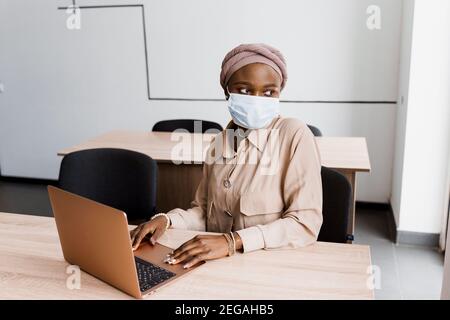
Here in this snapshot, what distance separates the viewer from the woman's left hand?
1.21 m

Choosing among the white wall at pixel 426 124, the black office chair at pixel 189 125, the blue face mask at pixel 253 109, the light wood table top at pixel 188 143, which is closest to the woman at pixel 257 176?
the blue face mask at pixel 253 109

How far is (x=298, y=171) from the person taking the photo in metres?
1.32

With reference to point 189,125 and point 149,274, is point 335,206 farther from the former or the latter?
point 189,125

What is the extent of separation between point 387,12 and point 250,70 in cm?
247

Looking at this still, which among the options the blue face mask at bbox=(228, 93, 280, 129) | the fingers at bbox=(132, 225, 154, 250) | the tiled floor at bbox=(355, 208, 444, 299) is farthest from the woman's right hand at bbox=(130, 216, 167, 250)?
the tiled floor at bbox=(355, 208, 444, 299)

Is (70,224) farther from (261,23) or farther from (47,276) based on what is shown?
(261,23)

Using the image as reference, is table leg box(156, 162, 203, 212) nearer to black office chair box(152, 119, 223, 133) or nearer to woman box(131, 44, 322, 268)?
black office chair box(152, 119, 223, 133)

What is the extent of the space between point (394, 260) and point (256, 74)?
196cm

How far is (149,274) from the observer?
1.16 meters

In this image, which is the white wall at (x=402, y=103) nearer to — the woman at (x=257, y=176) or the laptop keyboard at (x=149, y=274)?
the woman at (x=257, y=176)

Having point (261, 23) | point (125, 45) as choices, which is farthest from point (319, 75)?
point (125, 45)

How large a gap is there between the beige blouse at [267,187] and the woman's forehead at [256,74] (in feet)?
0.48

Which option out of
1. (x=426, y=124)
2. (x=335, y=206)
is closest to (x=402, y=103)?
(x=426, y=124)

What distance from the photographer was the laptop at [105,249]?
997 millimetres
